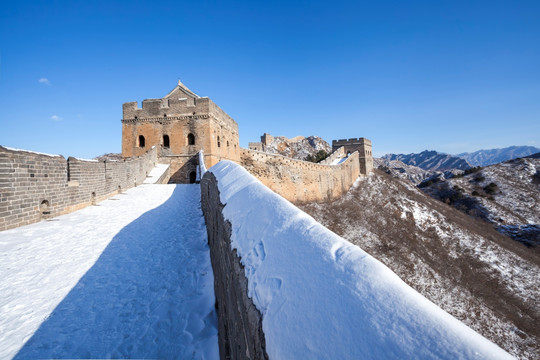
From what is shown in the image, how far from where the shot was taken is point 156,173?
612 inches

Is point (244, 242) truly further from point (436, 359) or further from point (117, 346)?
point (117, 346)

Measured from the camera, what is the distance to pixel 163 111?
727 inches

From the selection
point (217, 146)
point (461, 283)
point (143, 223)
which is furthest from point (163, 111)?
point (461, 283)

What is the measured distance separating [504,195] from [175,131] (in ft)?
132

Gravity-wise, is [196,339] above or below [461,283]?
above

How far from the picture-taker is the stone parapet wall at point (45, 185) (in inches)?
212

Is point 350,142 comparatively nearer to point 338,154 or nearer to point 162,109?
point 338,154

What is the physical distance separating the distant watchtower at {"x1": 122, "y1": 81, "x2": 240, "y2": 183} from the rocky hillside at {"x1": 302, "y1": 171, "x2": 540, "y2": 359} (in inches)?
378

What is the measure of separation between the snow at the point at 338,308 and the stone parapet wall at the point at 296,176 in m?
16.2

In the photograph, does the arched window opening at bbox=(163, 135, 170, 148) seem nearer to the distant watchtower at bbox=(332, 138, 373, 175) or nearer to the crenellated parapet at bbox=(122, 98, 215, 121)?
the crenellated parapet at bbox=(122, 98, 215, 121)

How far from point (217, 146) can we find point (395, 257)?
52.8ft

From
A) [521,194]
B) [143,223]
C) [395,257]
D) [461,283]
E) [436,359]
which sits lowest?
[461,283]

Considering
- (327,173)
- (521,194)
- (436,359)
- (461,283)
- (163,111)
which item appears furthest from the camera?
(521,194)

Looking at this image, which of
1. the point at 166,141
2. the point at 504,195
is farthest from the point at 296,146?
the point at 504,195
